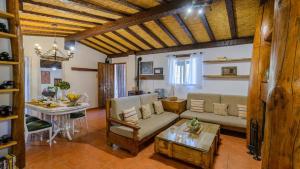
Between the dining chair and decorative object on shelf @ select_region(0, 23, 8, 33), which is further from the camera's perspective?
the dining chair

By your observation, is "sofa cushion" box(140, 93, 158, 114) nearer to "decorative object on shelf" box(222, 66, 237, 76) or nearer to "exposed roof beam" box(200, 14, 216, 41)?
"decorative object on shelf" box(222, 66, 237, 76)

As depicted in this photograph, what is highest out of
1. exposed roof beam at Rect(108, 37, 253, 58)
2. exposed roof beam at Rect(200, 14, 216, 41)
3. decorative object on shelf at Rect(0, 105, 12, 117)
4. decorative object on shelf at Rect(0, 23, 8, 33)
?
exposed roof beam at Rect(200, 14, 216, 41)

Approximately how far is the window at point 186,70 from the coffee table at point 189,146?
228cm

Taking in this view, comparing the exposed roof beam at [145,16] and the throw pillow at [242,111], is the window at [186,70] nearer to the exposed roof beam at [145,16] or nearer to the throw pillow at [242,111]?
the throw pillow at [242,111]

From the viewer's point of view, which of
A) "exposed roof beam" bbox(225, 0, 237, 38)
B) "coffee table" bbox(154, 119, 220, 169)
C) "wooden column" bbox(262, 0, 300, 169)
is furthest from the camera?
"exposed roof beam" bbox(225, 0, 237, 38)

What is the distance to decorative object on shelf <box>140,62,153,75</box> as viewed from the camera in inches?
235

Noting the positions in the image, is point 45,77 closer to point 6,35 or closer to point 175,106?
point 6,35

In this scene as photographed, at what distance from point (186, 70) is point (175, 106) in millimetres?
1355

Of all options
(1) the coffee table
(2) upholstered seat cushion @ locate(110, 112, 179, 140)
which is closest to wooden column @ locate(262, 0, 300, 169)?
(1) the coffee table

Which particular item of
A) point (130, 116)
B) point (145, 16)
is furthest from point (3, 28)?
point (145, 16)

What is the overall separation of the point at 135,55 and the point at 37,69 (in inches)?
137

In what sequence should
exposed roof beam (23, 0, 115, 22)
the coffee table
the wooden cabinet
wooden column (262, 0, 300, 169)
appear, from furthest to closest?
the wooden cabinet, exposed roof beam (23, 0, 115, 22), the coffee table, wooden column (262, 0, 300, 169)

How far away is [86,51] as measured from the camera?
6.33m

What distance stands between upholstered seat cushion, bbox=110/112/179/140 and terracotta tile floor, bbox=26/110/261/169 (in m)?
0.35
